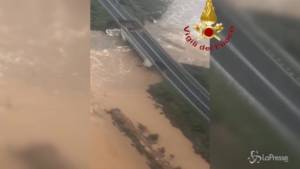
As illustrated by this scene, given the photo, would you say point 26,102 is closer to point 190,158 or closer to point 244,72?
point 190,158

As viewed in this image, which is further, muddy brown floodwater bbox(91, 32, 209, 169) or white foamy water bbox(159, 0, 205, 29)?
white foamy water bbox(159, 0, 205, 29)

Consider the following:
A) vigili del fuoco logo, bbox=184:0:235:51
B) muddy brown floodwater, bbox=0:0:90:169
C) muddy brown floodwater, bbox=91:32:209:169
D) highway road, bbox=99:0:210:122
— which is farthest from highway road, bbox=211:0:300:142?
muddy brown floodwater, bbox=0:0:90:169

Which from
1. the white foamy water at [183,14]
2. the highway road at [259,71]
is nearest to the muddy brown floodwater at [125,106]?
the white foamy water at [183,14]

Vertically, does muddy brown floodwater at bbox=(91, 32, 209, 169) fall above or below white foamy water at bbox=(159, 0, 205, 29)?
below

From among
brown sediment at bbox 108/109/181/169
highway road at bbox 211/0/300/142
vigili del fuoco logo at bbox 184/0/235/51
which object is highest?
vigili del fuoco logo at bbox 184/0/235/51

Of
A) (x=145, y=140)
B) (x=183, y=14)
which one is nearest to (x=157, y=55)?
(x=183, y=14)

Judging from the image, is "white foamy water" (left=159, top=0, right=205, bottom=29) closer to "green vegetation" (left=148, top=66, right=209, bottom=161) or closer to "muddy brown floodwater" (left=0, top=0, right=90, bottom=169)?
"green vegetation" (left=148, top=66, right=209, bottom=161)

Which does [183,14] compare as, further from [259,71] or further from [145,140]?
[145,140]
